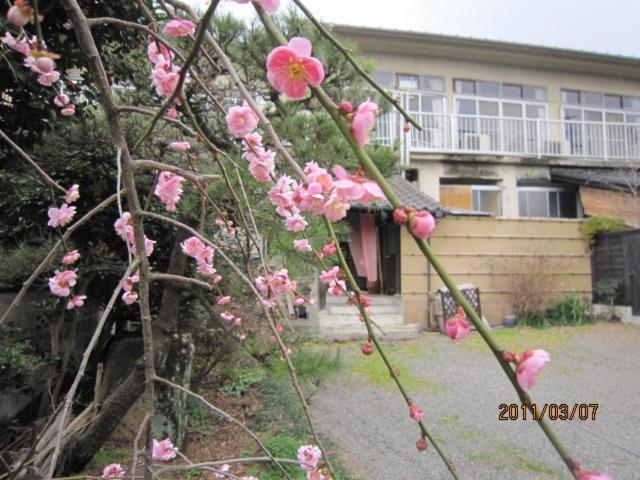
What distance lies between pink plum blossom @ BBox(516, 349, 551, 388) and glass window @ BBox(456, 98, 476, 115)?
9.87 meters

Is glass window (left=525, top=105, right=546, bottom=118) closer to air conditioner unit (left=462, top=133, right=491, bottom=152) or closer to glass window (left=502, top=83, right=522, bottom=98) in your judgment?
glass window (left=502, top=83, right=522, bottom=98)

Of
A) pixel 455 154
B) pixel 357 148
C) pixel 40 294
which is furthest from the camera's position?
pixel 455 154

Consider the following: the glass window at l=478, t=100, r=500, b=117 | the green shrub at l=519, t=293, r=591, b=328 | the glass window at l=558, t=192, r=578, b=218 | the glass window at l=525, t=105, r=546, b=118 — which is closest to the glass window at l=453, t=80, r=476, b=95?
the glass window at l=478, t=100, r=500, b=117

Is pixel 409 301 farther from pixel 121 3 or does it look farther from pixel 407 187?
pixel 121 3

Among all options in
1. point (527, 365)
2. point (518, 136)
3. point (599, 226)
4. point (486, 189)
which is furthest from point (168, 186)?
point (518, 136)

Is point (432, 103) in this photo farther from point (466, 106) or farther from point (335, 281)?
point (335, 281)

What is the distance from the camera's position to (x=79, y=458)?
2.10m

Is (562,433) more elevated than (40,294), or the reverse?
(40,294)

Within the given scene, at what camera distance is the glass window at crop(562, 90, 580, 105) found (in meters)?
9.99

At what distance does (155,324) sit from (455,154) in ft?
23.9

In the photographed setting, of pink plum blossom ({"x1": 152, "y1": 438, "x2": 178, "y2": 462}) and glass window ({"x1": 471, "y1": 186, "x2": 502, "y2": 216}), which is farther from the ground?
glass window ({"x1": 471, "y1": 186, "x2": 502, "y2": 216})

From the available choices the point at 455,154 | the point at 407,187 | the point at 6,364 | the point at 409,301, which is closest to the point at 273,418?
the point at 6,364

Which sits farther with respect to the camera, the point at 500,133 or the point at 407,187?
the point at 500,133

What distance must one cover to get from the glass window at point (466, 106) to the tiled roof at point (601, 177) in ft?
7.05
